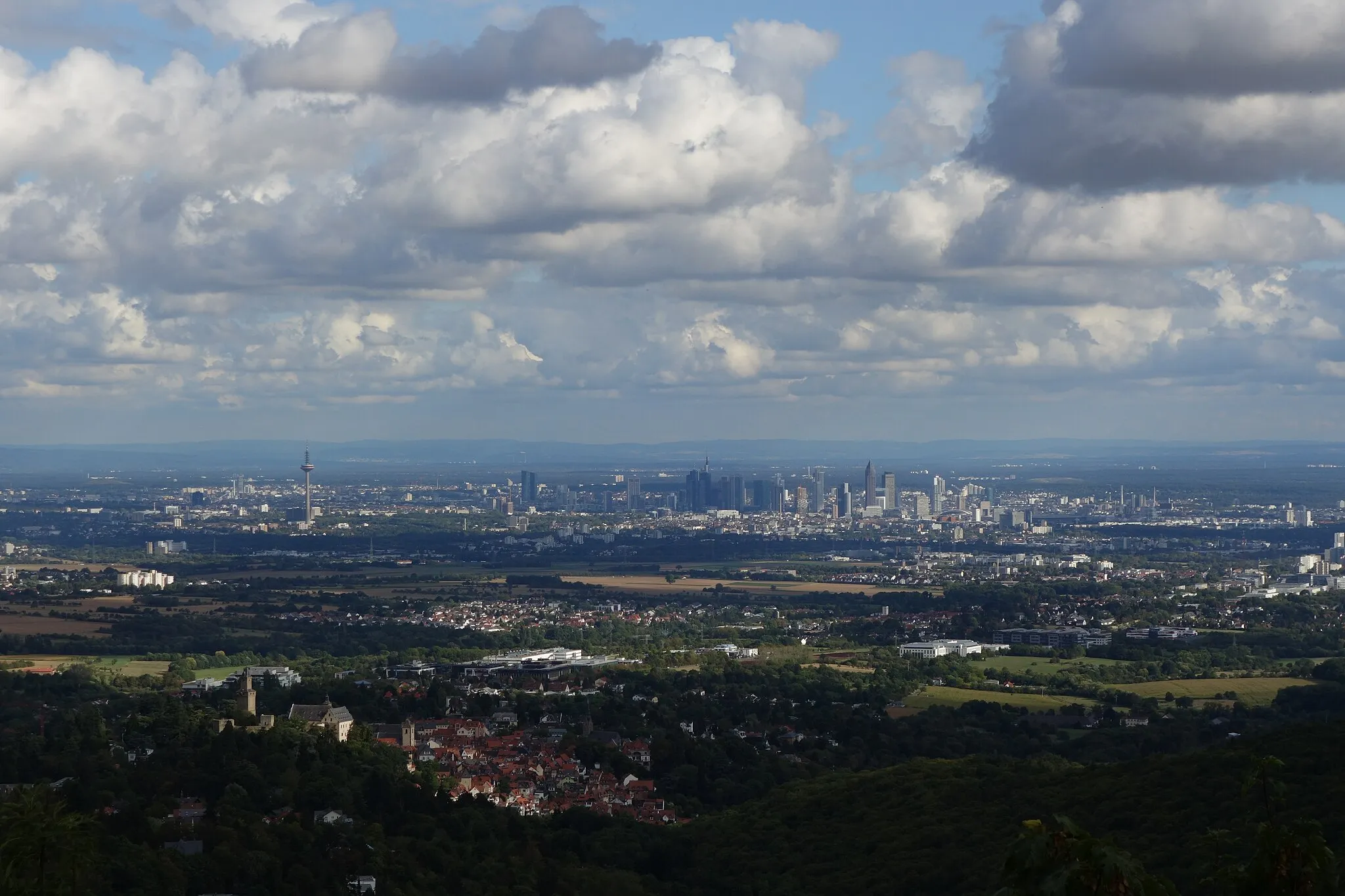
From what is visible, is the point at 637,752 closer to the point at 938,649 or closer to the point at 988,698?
the point at 988,698

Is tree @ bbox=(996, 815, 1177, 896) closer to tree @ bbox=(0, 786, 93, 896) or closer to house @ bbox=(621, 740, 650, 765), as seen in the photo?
tree @ bbox=(0, 786, 93, 896)

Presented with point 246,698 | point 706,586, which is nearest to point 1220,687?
point 246,698

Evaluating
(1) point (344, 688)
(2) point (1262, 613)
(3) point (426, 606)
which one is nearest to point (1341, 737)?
(1) point (344, 688)

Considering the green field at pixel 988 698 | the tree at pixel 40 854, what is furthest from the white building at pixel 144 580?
the tree at pixel 40 854

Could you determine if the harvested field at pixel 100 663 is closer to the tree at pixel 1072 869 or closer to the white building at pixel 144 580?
the white building at pixel 144 580

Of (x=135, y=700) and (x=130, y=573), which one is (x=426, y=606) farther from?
(x=135, y=700)

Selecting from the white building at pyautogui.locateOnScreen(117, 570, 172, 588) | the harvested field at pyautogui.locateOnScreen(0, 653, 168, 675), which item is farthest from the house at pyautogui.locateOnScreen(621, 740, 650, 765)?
the white building at pyautogui.locateOnScreen(117, 570, 172, 588)
